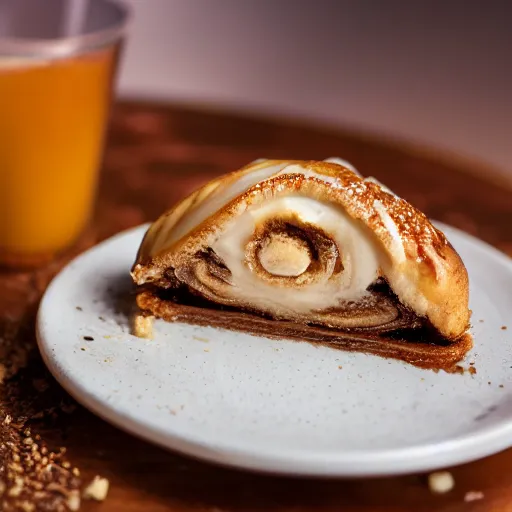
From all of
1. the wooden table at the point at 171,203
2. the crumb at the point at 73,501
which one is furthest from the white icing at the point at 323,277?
the crumb at the point at 73,501

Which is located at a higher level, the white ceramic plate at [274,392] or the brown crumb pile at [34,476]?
the white ceramic plate at [274,392]

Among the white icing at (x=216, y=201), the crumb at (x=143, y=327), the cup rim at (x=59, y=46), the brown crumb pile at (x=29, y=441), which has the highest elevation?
the cup rim at (x=59, y=46)

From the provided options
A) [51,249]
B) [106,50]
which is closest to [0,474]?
[51,249]

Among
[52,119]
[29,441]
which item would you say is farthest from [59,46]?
[29,441]

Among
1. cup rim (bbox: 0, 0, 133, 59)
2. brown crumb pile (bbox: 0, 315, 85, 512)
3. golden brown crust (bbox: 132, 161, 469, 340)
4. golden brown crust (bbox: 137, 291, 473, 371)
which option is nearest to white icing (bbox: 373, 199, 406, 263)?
golden brown crust (bbox: 132, 161, 469, 340)

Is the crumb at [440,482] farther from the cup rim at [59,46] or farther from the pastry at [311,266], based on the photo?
the cup rim at [59,46]

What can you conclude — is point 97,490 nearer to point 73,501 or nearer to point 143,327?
point 73,501
